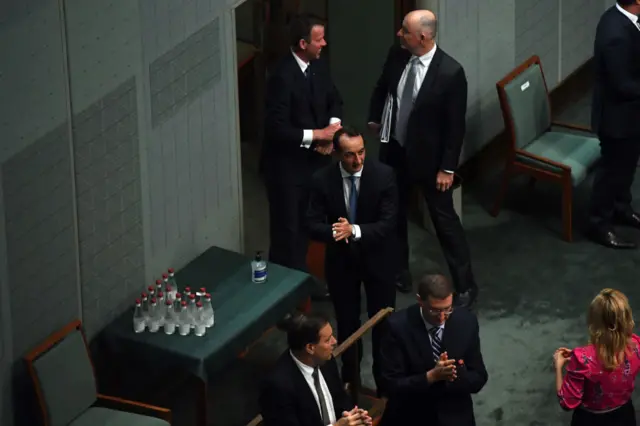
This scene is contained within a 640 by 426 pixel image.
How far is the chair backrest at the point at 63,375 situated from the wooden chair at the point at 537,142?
3.55 m

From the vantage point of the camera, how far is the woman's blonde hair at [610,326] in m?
5.58

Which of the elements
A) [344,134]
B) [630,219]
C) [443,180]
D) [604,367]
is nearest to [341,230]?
[344,134]

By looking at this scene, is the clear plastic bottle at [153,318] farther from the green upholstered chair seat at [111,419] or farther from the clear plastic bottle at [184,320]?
the green upholstered chair seat at [111,419]

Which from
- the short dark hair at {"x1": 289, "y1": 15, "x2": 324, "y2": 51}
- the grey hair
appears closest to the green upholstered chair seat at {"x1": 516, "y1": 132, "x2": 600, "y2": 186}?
the grey hair

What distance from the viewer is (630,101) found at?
8555 mm

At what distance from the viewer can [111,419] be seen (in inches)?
257

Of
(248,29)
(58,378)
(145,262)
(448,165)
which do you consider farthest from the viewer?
(248,29)

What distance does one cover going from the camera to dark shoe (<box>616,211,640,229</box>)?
9.12m

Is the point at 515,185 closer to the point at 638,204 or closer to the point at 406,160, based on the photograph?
the point at 638,204

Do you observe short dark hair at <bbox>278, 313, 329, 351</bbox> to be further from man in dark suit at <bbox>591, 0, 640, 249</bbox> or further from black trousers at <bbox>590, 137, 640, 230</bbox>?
black trousers at <bbox>590, 137, 640, 230</bbox>

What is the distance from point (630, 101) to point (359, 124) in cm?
202

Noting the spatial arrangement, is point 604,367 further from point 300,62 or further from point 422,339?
point 300,62

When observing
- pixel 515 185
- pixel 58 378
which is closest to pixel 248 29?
pixel 515 185

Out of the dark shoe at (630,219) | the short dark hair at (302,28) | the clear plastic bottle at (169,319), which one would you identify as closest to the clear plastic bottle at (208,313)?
the clear plastic bottle at (169,319)
